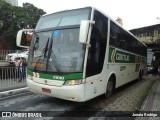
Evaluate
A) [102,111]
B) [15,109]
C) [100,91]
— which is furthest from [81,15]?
[15,109]

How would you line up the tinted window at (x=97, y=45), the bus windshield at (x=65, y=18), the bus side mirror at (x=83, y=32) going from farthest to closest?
the bus windshield at (x=65, y=18) → the tinted window at (x=97, y=45) → the bus side mirror at (x=83, y=32)

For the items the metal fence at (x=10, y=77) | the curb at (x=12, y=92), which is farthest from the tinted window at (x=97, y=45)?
the metal fence at (x=10, y=77)

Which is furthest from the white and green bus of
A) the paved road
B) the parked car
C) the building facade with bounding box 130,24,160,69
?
the building facade with bounding box 130,24,160,69

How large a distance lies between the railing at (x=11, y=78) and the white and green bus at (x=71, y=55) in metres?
3.36

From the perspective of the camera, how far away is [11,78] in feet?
35.1

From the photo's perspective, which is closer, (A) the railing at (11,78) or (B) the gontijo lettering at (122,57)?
(B) the gontijo lettering at (122,57)

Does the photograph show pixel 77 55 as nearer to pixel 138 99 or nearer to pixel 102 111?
pixel 102 111

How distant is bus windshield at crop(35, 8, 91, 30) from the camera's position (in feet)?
22.1

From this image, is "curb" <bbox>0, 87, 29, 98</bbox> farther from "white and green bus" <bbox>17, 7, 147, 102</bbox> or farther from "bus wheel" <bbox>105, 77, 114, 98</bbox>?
"bus wheel" <bbox>105, 77, 114, 98</bbox>

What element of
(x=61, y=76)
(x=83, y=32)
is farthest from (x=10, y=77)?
(x=83, y=32)

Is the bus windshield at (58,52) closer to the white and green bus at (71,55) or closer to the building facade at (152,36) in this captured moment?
the white and green bus at (71,55)

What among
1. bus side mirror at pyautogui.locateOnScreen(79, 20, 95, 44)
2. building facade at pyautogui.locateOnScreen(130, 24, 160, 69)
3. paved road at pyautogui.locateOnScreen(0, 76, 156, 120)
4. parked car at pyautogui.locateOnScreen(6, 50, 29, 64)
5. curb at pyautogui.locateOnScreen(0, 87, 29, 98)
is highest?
building facade at pyautogui.locateOnScreen(130, 24, 160, 69)

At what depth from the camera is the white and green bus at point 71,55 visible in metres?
6.14

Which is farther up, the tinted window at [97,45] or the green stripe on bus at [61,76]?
the tinted window at [97,45]
